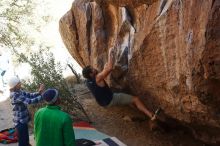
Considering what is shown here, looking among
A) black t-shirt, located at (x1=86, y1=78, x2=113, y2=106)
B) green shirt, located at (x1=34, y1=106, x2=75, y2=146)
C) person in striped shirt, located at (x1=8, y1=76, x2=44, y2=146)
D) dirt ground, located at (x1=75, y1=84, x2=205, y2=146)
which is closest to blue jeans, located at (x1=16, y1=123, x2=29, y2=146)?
person in striped shirt, located at (x1=8, y1=76, x2=44, y2=146)

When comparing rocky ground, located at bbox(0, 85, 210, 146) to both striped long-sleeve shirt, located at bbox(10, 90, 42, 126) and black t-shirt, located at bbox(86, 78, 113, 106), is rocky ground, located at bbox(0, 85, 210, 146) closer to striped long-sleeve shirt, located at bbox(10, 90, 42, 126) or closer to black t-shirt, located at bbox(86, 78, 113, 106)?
black t-shirt, located at bbox(86, 78, 113, 106)

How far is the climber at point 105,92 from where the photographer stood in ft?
27.8

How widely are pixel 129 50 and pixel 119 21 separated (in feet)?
3.65

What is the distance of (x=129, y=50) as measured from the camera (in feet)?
26.0

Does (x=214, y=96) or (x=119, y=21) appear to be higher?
(x=119, y=21)

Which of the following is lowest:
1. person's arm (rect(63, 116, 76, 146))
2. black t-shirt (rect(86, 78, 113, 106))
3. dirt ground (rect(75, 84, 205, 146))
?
dirt ground (rect(75, 84, 205, 146))

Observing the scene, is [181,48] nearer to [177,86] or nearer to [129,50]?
[177,86]

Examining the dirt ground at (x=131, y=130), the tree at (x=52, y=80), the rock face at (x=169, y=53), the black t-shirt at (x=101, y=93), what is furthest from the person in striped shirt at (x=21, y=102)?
the tree at (x=52, y=80)

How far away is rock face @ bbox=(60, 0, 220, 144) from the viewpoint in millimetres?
5297

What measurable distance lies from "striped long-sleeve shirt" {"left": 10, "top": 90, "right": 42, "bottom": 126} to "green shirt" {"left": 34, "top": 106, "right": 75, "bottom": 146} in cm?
240

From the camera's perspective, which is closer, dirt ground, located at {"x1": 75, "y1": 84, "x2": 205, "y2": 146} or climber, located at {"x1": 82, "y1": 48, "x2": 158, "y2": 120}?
climber, located at {"x1": 82, "y1": 48, "x2": 158, "y2": 120}

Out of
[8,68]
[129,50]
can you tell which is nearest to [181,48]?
[129,50]

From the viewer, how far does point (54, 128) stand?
5.68 metres

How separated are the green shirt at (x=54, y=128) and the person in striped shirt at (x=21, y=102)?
233 centimetres
